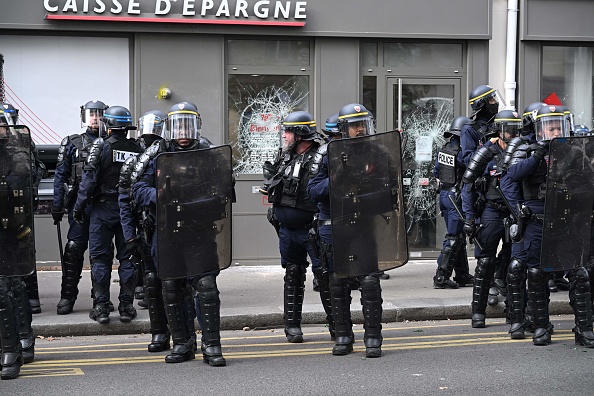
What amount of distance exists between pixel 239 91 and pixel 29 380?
271 inches

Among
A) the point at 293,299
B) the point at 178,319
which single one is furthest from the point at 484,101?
the point at 178,319

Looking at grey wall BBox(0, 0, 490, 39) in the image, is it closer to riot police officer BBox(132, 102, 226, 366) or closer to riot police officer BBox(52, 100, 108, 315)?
riot police officer BBox(52, 100, 108, 315)

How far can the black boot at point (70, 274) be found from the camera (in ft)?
32.7

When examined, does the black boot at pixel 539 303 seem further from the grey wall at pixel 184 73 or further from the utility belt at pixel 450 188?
the grey wall at pixel 184 73

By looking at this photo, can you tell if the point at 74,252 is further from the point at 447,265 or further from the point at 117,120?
the point at 447,265

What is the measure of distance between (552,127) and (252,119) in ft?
19.1

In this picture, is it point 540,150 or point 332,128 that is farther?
point 332,128

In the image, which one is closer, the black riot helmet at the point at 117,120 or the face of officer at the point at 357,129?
the face of officer at the point at 357,129

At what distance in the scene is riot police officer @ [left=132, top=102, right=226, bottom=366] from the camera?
7672mm

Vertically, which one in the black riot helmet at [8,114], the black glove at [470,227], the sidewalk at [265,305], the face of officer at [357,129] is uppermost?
the black riot helmet at [8,114]

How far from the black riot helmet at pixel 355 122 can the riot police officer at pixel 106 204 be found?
2.31 meters

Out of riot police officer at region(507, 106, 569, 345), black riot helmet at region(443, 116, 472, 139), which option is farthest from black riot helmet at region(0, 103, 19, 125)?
black riot helmet at region(443, 116, 472, 139)

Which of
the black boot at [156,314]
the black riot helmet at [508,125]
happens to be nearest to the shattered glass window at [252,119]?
the black riot helmet at [508,125]

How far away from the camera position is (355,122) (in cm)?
805
